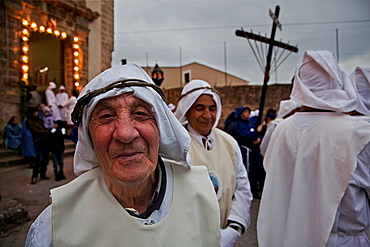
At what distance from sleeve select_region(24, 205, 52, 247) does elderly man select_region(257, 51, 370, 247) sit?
1790 millimetres

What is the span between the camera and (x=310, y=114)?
2348 millimetres

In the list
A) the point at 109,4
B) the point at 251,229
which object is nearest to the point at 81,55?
the point at 109,4

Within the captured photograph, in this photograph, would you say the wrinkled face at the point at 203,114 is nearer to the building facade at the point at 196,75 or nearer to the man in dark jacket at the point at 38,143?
the man in dark jacket at the point at 38,143

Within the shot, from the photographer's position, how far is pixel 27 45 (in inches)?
403

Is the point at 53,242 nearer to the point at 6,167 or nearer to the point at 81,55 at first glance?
the point at 6,167

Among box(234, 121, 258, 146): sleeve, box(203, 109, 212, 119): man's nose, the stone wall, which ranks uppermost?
the stone wall

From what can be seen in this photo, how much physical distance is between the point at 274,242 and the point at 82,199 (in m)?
1.74

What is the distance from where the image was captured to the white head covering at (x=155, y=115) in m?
1.35

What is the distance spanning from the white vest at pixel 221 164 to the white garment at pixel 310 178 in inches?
13.6

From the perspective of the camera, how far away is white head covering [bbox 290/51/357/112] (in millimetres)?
2201

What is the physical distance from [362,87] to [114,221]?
2.43 m

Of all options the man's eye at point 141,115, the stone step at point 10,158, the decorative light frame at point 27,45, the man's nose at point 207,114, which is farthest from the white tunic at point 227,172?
the decorative light frame at point 27,45

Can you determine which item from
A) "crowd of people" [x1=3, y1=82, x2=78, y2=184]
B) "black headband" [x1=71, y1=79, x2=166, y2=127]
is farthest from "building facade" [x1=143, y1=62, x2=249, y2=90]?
"black headband" [x1=71, y1=79, x2=166, y2=127]

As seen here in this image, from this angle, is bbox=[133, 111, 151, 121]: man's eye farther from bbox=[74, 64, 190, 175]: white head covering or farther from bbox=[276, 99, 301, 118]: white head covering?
bbox=[276, 99, 301, 118]: white head covering
